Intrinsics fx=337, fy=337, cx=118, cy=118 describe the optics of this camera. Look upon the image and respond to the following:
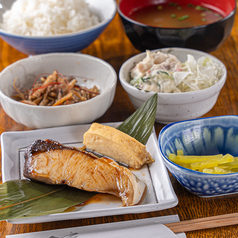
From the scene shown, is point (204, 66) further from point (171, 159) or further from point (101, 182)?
point (101, 182)

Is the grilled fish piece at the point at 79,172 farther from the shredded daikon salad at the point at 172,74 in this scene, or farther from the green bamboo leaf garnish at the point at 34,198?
the shredded daikon salad at the point at 172,74

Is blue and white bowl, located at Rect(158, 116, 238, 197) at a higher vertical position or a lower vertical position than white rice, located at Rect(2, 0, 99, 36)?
lower

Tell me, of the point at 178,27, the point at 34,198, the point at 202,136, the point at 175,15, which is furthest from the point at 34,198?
the point at 175,15

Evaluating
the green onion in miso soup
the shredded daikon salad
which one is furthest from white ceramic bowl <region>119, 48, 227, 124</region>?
the green onion in miso soup

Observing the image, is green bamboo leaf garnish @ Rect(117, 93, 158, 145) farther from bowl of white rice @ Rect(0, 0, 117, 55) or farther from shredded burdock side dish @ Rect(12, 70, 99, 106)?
bowl of white rice @ Rect(0, 0, 117, 55)

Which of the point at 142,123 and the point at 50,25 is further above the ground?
the point at 50,25

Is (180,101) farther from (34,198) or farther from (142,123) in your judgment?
(34,198)
